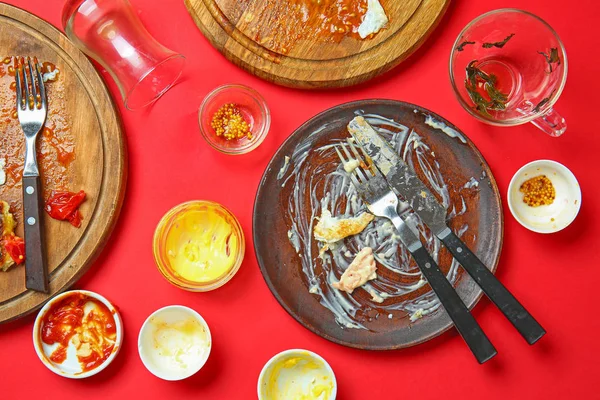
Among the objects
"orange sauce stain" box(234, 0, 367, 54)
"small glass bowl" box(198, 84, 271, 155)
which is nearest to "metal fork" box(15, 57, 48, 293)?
"small glass bowl" box(198, 84, 271, 155)

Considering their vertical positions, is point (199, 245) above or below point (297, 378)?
above

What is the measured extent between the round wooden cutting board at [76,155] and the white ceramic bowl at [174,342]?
29cm

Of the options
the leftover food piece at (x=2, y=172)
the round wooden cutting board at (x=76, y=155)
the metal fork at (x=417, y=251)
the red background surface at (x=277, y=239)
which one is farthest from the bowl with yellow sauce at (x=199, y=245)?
the leftover food piece at (x=2, y=172)

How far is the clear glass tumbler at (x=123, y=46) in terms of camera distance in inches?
72.1

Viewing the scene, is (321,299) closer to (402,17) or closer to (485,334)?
(485,334)

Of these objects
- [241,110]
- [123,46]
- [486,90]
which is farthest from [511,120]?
[123,46]

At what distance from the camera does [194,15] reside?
1.87 metres

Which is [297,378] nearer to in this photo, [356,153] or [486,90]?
[356,153]

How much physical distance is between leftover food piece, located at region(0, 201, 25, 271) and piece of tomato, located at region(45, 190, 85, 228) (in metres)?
0.12

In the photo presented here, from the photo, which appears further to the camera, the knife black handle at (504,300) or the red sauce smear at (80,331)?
the red sauce smear at (80,331)

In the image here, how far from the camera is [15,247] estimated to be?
183 centimetres

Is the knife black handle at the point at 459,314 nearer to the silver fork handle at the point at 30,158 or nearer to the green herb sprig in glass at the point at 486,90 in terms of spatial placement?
the green herb sprig in glass at the point at 486,90

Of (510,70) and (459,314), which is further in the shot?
(510,70)

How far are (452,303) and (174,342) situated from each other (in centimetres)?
87
